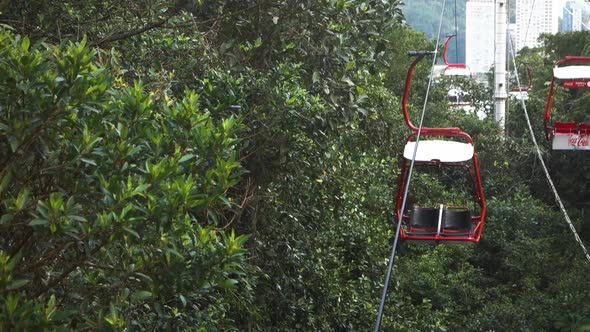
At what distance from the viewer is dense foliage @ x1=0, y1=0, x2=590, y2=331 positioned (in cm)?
445

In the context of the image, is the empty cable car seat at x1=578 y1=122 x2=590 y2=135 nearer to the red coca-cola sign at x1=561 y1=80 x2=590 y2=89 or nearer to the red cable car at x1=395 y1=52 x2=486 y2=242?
the red coca-cola sign at x1=561 y1=80 x2=590 y2=89

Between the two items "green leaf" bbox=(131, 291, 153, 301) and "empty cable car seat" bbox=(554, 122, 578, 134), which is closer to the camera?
"green leaf" bbox=(131, 291, 153, 301)

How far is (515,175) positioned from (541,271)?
5.03 meters

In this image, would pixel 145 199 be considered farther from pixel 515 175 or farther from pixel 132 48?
pixel 515 175

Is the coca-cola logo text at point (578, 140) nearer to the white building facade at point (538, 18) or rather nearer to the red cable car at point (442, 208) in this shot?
the red cable car at point (442, 208)

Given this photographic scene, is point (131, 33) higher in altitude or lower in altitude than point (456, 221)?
higher

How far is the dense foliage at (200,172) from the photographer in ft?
14.6

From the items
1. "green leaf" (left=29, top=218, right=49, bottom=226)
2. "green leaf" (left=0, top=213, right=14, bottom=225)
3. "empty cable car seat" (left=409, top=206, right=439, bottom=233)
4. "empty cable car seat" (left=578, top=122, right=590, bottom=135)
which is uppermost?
"green leaf" (left=29, top=218, right=49, bottom=226)

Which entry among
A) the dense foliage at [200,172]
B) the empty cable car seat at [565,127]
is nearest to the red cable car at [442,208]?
the dense foliage at [200,172]

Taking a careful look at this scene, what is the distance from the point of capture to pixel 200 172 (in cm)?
511

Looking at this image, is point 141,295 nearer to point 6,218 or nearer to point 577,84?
point 6,218

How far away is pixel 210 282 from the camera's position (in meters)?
4.84

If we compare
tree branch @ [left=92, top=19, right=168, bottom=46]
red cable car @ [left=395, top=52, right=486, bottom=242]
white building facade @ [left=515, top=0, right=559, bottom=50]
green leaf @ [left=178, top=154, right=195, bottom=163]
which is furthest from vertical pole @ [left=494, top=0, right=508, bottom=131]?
white building facade @ [left=515, top=0, right=559, bottom=50]

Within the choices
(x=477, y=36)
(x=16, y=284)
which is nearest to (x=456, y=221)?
(x=16, y=284)
